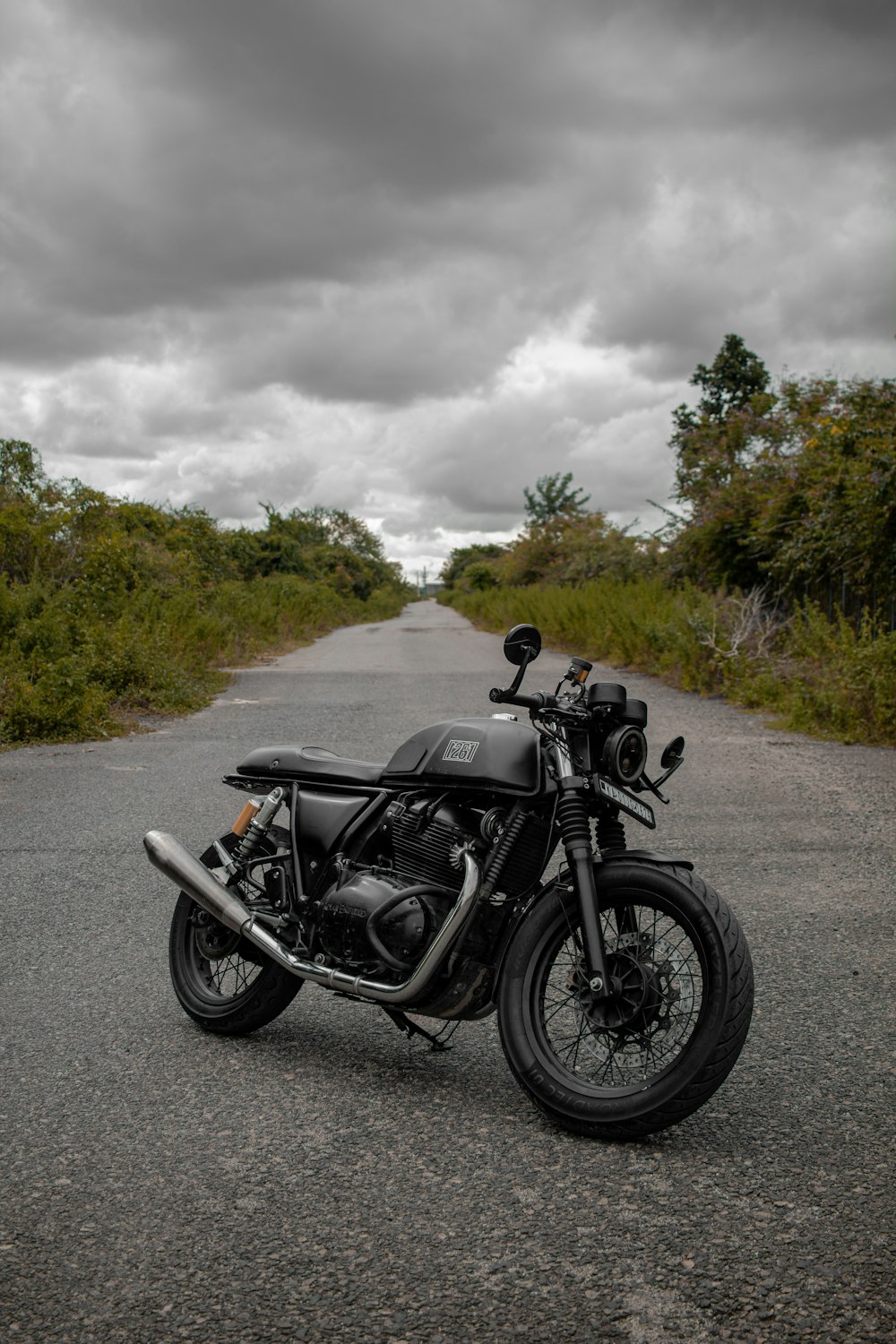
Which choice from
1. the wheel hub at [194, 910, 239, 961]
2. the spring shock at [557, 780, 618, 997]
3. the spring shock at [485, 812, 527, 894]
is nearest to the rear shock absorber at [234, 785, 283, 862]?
the wheel hub at [194, 910, 239, 961]

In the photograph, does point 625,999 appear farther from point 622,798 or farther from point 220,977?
point 220,977

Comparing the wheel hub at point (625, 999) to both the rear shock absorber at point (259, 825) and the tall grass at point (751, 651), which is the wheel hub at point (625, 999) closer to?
the rear shock absorber at point (259, 825)

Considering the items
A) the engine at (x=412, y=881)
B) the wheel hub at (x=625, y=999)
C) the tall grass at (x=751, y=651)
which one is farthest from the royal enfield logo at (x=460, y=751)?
the tall grass at (x=751, y=651)

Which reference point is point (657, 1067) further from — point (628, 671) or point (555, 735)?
point (628, 671)

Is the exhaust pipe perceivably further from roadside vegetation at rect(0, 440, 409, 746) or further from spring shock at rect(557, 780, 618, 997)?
roadside vegetation at rect(0, 440, 409, 746)

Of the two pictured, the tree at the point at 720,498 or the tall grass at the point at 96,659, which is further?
the tree at the point at 720,498

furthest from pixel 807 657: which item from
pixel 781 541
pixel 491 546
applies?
pixel 491 546

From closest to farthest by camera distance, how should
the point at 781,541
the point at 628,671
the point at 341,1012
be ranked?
the point at 341,1012 → the point at 781,541 → the point at 628,671

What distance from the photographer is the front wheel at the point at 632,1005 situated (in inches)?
116

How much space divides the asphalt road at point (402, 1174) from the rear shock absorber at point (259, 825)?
618 mm

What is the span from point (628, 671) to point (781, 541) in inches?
129

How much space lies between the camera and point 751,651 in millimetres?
14844

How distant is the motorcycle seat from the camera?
12.3 feet

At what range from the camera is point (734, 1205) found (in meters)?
2.71
